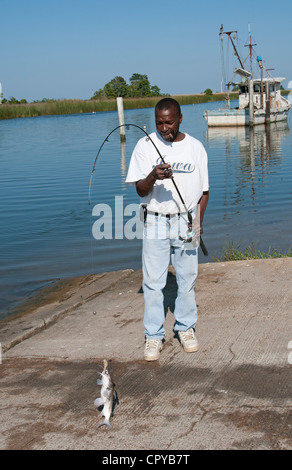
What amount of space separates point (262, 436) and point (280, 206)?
34.3 feet

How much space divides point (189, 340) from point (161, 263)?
0.64m

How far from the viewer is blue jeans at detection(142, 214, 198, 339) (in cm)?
427

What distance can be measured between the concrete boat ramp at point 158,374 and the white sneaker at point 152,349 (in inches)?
2.0

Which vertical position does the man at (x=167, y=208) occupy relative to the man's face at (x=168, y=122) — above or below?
below

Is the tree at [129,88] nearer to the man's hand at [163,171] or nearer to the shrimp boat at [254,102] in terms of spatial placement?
the shrimp boat at [254,102]

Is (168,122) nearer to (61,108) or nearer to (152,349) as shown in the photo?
(152,349)

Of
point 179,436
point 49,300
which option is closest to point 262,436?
point 179,436

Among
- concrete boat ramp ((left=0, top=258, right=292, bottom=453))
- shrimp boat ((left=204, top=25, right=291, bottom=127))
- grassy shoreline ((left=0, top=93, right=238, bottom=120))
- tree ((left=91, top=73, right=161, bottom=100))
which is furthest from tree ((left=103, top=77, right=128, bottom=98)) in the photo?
concrete boat ramp ((left=0, top=258, right=292, bottom=453))

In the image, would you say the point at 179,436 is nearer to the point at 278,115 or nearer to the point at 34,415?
the point at 34,415

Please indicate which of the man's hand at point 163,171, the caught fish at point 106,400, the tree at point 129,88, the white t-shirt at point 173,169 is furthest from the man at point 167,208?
the tree at point 129,88

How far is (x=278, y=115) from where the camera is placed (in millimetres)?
44812

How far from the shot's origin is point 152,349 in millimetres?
4254

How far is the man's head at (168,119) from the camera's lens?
4105mm

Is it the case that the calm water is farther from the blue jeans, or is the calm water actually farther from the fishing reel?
the fishing reel
